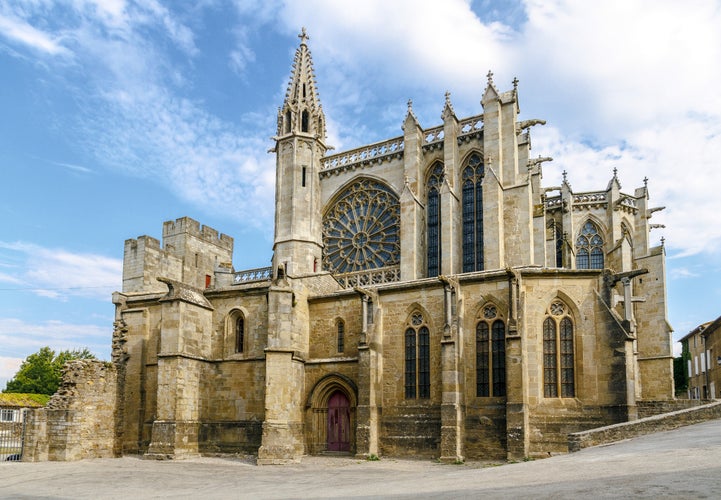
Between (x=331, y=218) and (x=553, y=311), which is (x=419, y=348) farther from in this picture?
(x=331, y=218)

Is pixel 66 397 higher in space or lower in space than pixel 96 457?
higher

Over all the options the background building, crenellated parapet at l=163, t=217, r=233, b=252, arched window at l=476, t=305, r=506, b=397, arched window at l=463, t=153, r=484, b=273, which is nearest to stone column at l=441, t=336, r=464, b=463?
arched window at l=476, t=305, r=506, b=397

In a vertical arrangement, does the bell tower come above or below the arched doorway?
above

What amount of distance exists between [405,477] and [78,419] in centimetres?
1259

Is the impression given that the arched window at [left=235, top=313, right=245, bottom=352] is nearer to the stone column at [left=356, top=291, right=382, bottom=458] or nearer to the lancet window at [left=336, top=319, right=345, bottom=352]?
the lancet window at [left=336, top=319, right=345, bottom=352]

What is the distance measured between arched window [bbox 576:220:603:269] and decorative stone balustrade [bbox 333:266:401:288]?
446 inches

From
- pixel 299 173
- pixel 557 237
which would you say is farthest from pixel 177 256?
pixel 557 237

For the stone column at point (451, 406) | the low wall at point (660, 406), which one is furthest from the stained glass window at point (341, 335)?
the low wall at point (660, 406)

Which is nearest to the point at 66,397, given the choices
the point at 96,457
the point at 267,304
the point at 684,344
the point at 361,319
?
the point at 96,457

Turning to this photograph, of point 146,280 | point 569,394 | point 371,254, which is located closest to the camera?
point 569,394

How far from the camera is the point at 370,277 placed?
91.9ft

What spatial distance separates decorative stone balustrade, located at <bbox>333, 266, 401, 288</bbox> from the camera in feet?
91.8

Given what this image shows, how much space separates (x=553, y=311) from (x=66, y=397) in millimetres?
16661

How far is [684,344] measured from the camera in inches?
2005
